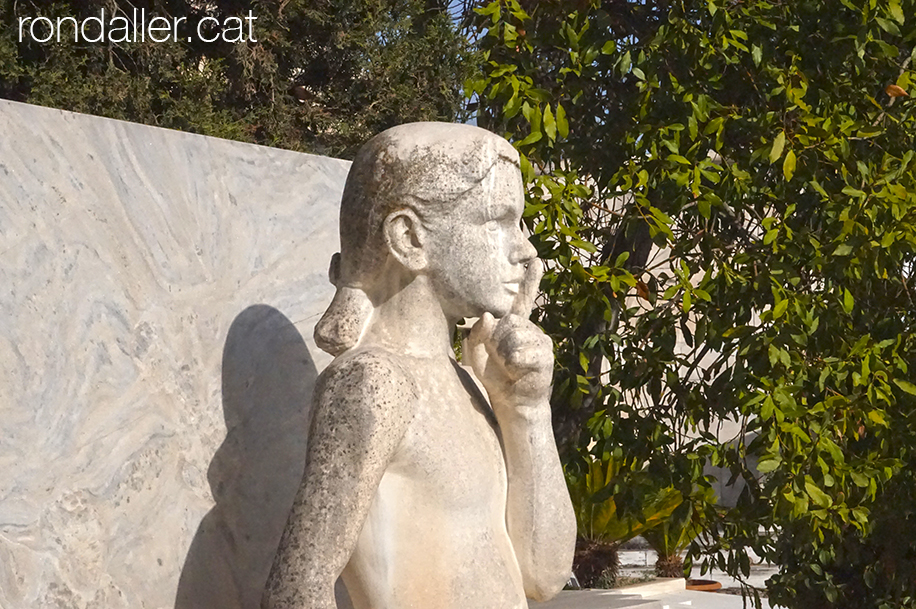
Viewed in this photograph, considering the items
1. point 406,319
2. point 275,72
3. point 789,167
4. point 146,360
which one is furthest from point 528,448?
point 275,72

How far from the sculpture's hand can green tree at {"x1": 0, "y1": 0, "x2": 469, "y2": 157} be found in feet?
12.1

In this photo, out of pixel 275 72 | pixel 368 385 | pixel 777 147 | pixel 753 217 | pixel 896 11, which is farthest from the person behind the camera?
pixel 275 72

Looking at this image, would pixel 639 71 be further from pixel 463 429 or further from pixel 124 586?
pixel 124 586

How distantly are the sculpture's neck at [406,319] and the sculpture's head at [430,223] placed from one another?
0.06 feet

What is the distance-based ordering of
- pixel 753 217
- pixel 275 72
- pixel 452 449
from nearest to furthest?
pixel 452 449 < pixel 753 217 < pixel 275 72

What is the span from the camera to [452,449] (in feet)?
6.62

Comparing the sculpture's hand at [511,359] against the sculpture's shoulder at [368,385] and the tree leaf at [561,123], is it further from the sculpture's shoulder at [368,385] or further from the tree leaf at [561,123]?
the tree leaf at [561,123]

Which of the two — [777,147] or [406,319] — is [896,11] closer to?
[777,147]

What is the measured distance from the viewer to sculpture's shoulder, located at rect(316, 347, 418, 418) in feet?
6.19

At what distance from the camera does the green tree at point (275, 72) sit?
559 cm

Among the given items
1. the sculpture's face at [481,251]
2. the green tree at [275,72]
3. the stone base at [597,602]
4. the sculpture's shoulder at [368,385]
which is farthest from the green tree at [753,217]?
the green tree at [275,72]

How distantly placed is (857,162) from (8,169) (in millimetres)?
2625

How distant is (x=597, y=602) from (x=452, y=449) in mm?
1511

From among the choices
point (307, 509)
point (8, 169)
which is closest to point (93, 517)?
point (307, 509)
